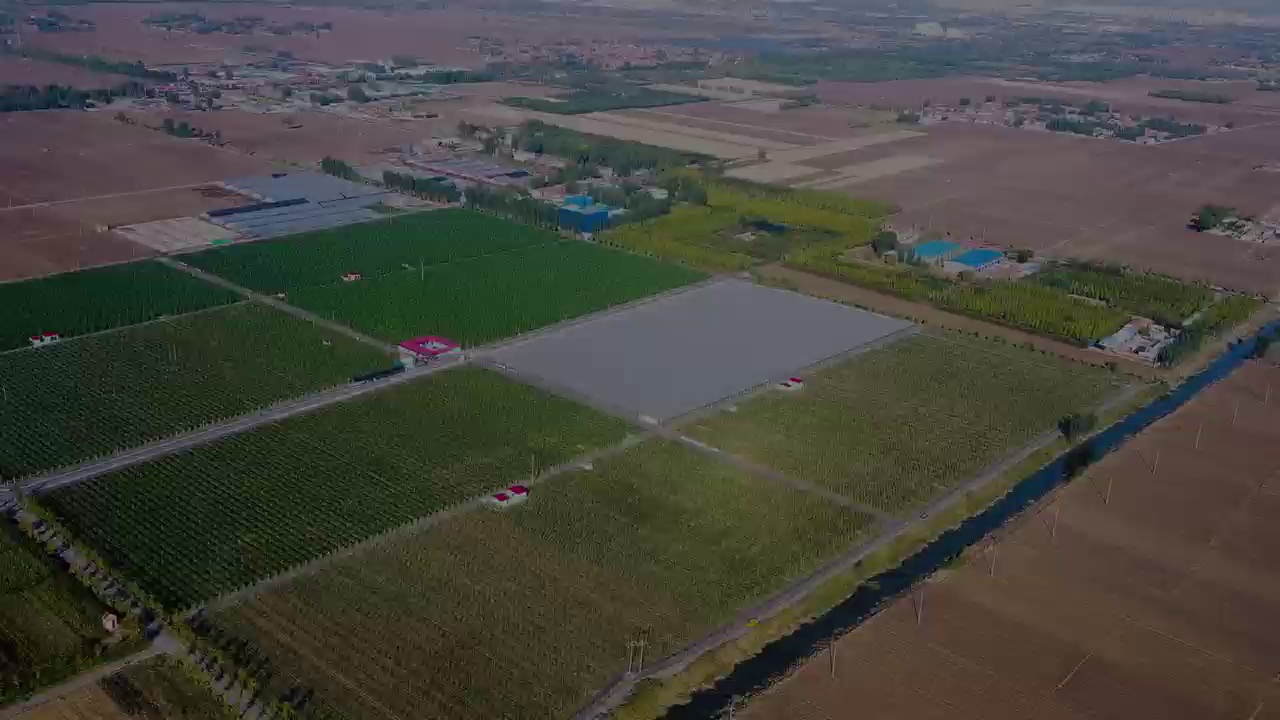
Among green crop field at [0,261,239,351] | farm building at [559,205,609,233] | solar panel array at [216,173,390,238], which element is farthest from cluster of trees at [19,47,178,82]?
green crop field at [0,261,239,351]

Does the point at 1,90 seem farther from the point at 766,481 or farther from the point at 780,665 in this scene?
the point at 780,665

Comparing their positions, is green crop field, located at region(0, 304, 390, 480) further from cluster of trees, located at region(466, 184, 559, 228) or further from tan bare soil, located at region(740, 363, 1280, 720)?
tan bare soil, located at region(740, 363, 1280, 720)

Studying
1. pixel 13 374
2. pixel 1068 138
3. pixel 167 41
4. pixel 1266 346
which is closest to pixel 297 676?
pixel 13 374

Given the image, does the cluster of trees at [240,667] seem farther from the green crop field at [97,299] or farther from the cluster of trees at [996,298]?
→ the cluster of trees at [996,298]

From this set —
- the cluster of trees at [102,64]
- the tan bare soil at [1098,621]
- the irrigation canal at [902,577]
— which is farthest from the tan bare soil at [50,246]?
the cluster of trees at [102,64]

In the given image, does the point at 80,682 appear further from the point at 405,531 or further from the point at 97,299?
the point at 97,299

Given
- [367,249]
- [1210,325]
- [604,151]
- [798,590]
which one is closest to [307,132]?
[604,151]
